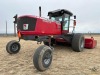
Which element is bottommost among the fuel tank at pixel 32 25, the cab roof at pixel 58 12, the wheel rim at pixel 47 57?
the wheel rim at pixel 47 57

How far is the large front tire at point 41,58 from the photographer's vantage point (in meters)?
6.55

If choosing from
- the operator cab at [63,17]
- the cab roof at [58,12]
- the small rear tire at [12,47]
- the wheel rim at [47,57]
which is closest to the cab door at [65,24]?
the operator cab at [63,17]

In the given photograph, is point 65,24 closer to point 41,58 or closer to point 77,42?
point 77,42

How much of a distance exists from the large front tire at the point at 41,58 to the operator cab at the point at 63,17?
407 cm

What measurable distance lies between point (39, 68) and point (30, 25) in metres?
2.60

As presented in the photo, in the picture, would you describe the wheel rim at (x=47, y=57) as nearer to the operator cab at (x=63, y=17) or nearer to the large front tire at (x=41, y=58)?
the large front tire at (x=41, y=58)

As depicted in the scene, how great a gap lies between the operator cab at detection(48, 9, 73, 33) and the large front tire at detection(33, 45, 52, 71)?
4.07m

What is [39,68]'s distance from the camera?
6555 millimetres

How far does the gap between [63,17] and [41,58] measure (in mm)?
4885

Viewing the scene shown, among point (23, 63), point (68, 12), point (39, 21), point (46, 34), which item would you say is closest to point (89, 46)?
point (68, 12)

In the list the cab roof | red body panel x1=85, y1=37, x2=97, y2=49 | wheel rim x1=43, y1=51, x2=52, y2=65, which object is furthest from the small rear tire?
red body panel x1=85, y1=37, x2=97, y2=49

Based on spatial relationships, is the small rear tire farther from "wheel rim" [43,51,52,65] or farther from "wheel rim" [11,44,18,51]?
"wheel rim" [43,51,52,65]

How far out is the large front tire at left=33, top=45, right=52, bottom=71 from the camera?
21.5 feet

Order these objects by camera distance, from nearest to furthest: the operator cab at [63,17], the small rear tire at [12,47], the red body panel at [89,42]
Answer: the small rear tire at [12,47]
the operator cab at [63,17]
the red body panel at [89,42]
